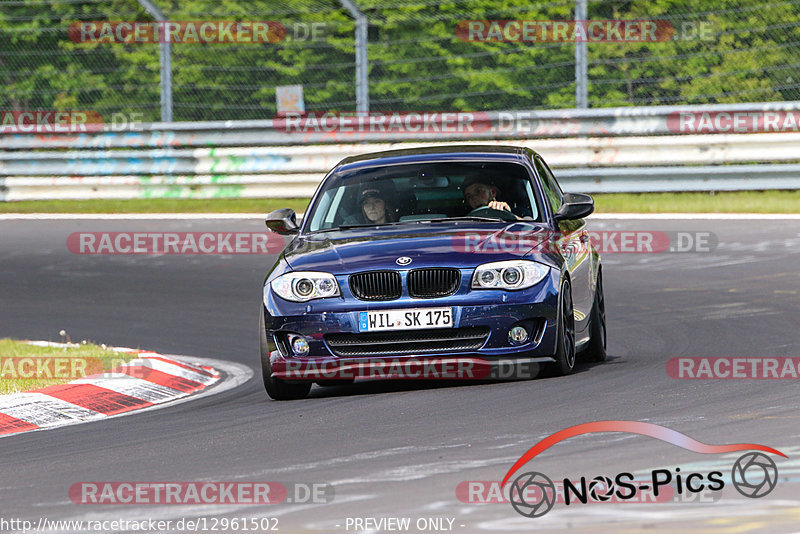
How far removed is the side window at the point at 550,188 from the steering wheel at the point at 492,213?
15.2 inches

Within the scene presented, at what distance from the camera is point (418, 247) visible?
882cm

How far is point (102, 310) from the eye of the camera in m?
14.1

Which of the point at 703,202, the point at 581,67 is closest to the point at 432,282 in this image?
the point at 581,67

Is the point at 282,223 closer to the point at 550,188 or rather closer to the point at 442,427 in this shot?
the point at 550,188

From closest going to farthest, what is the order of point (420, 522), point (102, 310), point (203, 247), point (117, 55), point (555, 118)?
point (420, 522), point (102, 310), point (203, 247), point (555, 118), point (117, 55)

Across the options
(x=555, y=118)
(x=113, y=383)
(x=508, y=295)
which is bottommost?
(x=113, y=383)

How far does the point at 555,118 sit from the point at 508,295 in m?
10.8

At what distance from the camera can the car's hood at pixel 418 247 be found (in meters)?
8.70

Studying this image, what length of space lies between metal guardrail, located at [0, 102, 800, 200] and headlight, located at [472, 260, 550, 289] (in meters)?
10.2

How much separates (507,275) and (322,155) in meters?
11.8

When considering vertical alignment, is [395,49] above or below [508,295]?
above

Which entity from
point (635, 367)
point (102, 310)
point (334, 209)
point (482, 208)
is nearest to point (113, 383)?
point (334, 209)

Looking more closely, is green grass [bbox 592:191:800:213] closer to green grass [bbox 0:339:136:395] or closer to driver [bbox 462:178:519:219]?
driver [bbox 462:178:519:219]

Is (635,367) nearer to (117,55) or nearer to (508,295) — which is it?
(508,295)
